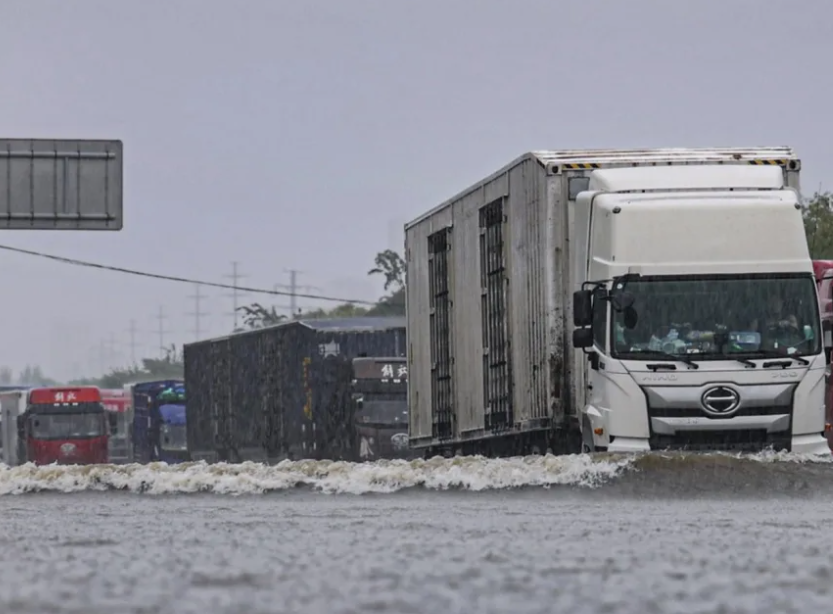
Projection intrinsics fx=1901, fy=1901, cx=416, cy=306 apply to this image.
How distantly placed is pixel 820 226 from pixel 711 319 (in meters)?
31.8

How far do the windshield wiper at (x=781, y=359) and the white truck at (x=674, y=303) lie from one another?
0.01 meters

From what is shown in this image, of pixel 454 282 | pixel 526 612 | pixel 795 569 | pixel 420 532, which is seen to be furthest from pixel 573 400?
pixel 526 612

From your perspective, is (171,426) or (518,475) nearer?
(518,475)

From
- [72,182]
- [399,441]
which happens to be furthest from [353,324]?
[72,182]

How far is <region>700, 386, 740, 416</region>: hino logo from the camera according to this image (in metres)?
16.7

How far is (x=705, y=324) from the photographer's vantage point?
55.0 feet

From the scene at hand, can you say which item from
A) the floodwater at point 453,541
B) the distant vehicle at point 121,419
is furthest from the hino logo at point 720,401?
the distant vehicle at point 121,419

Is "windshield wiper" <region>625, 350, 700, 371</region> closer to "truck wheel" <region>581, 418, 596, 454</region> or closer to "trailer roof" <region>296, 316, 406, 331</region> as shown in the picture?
"truck wheel" <region>581, 418, 596, 454</region>

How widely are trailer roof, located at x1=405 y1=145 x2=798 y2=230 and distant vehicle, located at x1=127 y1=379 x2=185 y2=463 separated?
37.7 meters

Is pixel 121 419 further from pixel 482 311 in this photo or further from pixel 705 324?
pixel 705 324

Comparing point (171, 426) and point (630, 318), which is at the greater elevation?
point (171, 426)

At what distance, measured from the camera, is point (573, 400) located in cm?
1791

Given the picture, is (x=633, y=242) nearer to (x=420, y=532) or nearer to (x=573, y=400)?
(x=573, y=400)

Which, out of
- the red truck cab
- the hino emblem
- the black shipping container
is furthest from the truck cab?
the red truck cab
